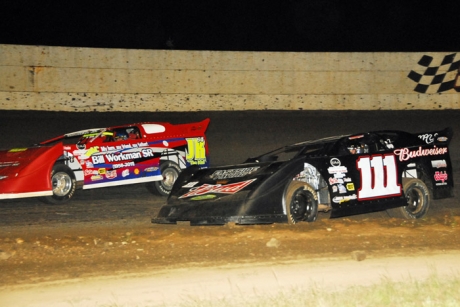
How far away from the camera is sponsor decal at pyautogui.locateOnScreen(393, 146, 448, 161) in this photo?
29.6 feet

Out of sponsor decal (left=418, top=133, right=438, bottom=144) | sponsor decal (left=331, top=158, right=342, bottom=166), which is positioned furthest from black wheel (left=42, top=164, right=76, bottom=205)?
sponsor decal (left=418, top=133, right=438, bottom=144)

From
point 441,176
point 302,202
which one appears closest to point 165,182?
point 302,202

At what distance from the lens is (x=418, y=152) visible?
923 centimetres

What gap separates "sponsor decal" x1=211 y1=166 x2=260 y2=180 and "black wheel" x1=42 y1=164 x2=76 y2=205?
2.89m

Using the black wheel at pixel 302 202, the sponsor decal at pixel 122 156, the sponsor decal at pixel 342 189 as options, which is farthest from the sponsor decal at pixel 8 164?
the sponsor decal at pixel 342 189

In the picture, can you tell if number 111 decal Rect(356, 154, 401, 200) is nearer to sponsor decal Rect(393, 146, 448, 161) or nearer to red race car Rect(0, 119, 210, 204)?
sponsor decal Rect(393, 146, 448, 161)

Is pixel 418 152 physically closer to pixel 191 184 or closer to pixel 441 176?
pixel 441 176

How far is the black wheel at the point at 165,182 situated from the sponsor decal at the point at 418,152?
4227mm

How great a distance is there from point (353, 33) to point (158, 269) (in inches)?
894

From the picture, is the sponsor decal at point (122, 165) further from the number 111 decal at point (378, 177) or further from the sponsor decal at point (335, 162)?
the number 111 decal at point (378, 177)

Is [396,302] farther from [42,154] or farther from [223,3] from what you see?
[223,3]

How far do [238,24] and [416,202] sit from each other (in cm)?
1876

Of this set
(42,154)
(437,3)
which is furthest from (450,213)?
(437,3)

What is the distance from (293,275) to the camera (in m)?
6.46
